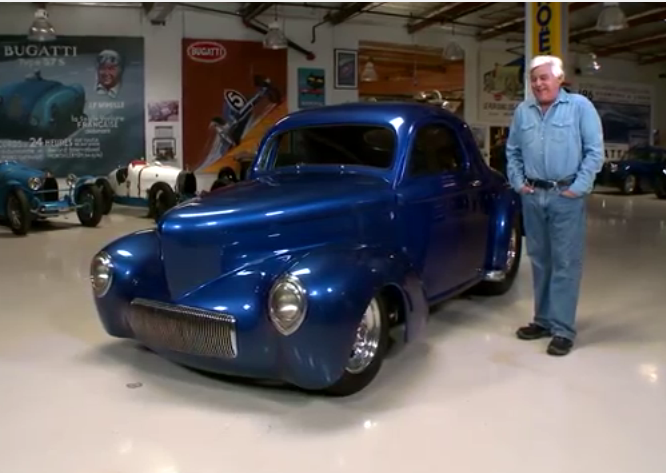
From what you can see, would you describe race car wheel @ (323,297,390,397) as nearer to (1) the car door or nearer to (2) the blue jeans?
(1) the car door

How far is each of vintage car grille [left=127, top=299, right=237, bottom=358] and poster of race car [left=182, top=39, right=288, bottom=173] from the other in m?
9.35

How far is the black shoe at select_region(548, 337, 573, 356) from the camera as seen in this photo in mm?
3439

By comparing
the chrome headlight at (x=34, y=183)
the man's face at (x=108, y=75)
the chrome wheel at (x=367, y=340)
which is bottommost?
the chrome wheel at (x=367, y=340)

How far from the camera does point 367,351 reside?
297cm

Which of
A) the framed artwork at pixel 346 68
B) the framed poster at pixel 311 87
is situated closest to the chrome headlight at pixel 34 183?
the framed poster at pixel 311 87

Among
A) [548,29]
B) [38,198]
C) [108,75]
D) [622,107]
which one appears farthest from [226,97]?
[622,107]

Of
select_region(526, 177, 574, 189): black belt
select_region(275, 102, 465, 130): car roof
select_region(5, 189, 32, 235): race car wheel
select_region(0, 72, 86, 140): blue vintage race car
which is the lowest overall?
select_region(5, 189, 32, 235): race car wheel

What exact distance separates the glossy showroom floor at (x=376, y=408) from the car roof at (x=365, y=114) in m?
1.27

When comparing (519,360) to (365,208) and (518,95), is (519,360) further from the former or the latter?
(518,95)

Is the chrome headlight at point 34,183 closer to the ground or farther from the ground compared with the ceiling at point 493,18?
closer to the ground

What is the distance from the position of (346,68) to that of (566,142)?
35.1 ft

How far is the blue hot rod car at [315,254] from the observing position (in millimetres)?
2676

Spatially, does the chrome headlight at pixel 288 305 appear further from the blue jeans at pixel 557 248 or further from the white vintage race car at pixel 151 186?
the white vintage race car at pixel 151 186

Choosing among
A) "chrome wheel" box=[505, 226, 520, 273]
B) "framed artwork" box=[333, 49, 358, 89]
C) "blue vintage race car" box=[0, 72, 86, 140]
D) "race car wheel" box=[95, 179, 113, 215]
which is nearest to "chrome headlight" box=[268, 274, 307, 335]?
"chrome wheel" box=[505, 226, 520, 273]
